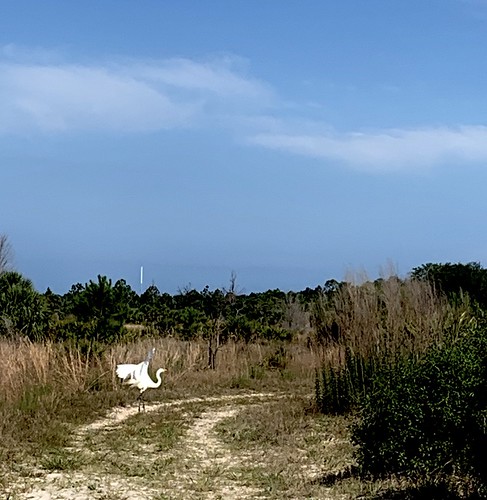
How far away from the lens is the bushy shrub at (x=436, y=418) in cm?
559

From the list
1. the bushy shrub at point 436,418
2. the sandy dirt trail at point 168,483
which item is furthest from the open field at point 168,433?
the bushy shrub at point 436,418

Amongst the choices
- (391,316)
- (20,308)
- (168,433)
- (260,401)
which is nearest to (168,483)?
(168,433)

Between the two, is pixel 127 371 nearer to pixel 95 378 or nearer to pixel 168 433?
pixel 95 378

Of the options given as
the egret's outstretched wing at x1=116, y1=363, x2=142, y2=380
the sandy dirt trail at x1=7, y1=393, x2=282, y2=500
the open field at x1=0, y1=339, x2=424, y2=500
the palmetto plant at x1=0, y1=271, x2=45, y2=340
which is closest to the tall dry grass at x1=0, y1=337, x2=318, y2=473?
the open field at x1=0, y1=339, x2=424, y2=500

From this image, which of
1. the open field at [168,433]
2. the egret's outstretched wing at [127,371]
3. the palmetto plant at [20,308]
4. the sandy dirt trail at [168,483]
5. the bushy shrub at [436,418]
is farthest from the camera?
the palmetto plant at [20,308]

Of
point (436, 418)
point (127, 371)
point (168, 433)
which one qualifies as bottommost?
point (168, 433)

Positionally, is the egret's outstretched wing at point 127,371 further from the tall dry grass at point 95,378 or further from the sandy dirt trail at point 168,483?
the sandy dirt trail at point 168,483

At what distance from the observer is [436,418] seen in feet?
18.8

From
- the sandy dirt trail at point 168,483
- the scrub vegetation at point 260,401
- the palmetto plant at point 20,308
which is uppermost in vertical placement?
the palmetto plant at point 20,308

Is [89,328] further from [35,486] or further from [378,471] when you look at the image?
[378,471]

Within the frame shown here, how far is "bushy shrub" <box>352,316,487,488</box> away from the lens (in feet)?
18.3

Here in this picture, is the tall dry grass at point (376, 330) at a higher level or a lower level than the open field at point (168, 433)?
higher

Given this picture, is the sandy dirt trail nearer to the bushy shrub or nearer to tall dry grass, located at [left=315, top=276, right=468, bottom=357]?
the bushy shrub

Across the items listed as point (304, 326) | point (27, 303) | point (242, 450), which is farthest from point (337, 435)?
point (304, 326)
